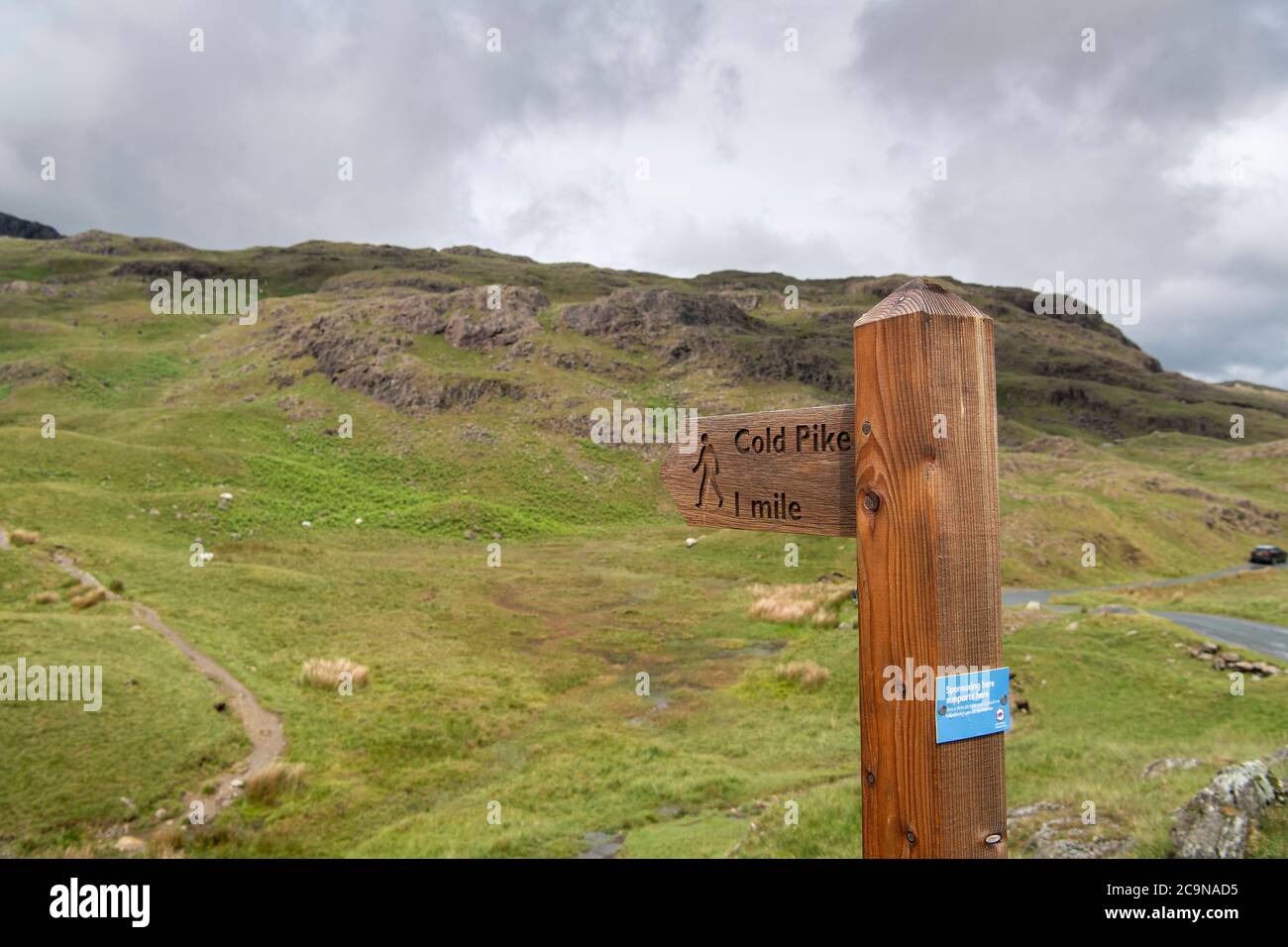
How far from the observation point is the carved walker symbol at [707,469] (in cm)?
352

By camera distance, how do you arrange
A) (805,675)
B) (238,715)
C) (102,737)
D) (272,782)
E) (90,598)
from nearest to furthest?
1. (272,782)
2. (102,737)
3. (238,715)
4. (805,675)
5. (90,598)

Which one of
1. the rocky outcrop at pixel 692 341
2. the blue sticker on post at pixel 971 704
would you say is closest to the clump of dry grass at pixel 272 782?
the blue sticker on post at pixel 971 704

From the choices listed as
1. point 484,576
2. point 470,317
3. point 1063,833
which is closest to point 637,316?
point 470,317

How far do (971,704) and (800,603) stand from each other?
22095 millimetres

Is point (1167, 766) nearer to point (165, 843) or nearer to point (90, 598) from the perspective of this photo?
point (165, 843)

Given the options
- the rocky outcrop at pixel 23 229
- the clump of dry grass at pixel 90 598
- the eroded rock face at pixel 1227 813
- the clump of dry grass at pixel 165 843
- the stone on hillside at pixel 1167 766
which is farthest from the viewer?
the rocky outcrop at pixel 23 229

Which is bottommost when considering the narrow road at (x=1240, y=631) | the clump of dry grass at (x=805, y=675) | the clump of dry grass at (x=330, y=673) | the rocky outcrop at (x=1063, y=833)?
the clump of dry grass at (x=805, y=675)

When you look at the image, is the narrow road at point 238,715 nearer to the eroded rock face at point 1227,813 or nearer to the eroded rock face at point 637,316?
the eroded rock face at point 1227,813

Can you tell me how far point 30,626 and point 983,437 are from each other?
69.1 feet

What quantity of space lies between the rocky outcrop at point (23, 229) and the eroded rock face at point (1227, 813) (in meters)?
255

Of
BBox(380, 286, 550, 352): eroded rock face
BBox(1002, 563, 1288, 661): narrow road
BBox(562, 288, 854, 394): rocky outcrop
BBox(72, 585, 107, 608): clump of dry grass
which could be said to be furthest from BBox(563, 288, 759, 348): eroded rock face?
BBox(72, 585, 107, 608): clump of dry grass

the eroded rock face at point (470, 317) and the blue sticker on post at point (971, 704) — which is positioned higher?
the eroded rock face at point (470, 317)

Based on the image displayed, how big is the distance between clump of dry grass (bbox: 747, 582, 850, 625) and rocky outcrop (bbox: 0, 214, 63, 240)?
792 ft

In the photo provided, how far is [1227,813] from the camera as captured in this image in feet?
19.4
